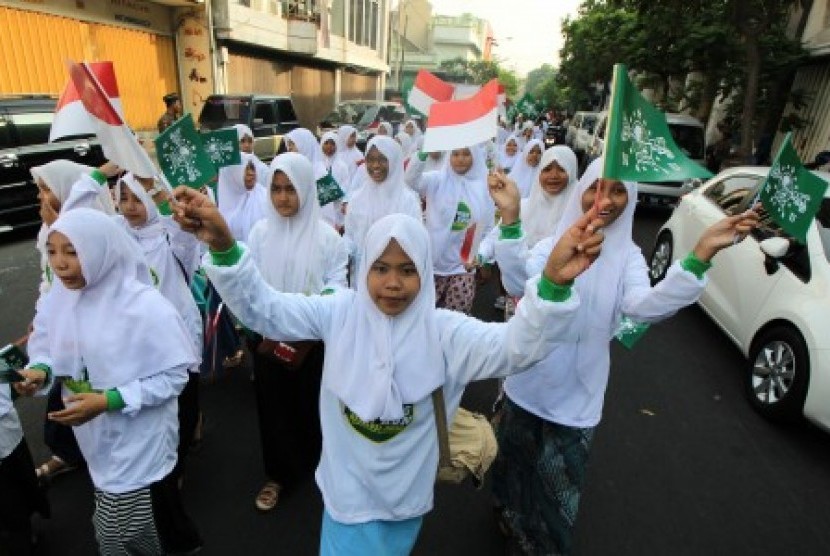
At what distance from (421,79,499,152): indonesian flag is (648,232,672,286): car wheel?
16.7ft

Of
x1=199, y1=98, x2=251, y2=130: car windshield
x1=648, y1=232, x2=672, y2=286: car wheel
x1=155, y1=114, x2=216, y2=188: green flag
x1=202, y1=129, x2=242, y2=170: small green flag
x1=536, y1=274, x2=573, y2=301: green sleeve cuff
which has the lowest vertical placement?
x1=648, y1=232, x2=672, y2=286: car wheel

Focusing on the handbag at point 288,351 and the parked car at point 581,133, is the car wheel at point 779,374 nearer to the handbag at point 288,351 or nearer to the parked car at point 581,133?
the handbag at point 288,351

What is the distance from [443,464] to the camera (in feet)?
6.58

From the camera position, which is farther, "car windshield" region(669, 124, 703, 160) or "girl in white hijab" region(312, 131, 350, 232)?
"car windshield" region(669, 124, 703, 160)

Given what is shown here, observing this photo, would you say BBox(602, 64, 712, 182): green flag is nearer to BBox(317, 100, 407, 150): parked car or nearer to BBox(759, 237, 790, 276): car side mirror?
BBox(759, 237, 790, 276): car side mirror

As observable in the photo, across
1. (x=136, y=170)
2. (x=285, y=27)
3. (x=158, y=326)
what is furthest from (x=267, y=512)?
(x=285, y=27)

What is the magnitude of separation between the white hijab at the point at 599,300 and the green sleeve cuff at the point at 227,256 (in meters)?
1.34

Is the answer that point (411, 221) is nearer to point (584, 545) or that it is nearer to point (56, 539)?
point (584, 545)

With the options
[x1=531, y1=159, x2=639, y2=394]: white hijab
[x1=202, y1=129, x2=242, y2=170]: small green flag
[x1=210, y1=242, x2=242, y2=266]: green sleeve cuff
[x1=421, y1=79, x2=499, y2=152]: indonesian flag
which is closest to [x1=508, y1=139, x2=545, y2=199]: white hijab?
[x1=202, y1=129, x2=242, y2=170]: small green flag

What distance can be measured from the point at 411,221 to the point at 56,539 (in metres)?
2.50

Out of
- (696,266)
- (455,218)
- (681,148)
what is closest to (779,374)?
(455,218)

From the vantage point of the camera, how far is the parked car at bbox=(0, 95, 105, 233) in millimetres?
6770

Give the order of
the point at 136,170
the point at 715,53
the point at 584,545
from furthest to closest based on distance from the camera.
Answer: the point at 715,53 < the point at 584,545 < the point at 136,170

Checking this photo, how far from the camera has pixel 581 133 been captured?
19172 mm
